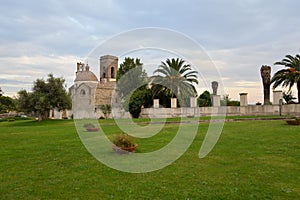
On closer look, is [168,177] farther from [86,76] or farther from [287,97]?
[86,76]

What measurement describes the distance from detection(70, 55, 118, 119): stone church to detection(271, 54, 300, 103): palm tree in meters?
29.5

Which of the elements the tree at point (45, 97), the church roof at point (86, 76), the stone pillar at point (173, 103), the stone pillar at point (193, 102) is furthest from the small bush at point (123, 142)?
the church roof at point (86, 76)

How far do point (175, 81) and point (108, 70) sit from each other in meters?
38.0

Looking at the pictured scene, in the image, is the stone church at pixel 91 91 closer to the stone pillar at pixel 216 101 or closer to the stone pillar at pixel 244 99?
the stone pillar at pixel 216 101

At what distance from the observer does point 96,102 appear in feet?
197

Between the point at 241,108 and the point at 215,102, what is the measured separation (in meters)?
3.29

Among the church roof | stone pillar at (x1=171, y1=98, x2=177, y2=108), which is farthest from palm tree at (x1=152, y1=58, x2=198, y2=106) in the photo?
the church roof

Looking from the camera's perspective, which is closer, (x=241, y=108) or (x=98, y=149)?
(x=98, y=149)

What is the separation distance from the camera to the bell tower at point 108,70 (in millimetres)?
77312

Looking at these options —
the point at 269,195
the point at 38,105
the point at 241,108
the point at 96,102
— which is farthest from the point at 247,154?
the point at 96,102

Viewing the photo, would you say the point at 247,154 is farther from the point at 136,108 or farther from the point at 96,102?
the point at 96,102

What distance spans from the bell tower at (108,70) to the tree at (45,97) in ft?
104

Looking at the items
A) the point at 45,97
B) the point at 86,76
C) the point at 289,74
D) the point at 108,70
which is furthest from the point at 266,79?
the point at 108,70

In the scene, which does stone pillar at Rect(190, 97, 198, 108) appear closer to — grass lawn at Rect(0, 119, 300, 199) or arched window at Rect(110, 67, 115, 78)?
grass lawn at Rect(0, 119, 300, 199)
